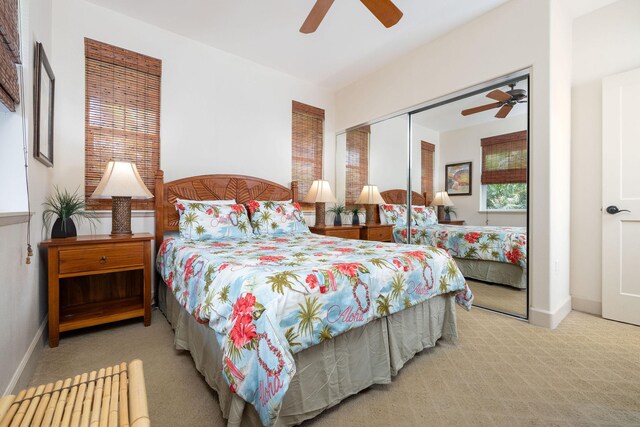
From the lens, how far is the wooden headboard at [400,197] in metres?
3.40

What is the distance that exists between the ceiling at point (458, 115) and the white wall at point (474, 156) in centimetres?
5

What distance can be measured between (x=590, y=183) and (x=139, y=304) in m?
4.21

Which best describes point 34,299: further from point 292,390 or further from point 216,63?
point 216,63

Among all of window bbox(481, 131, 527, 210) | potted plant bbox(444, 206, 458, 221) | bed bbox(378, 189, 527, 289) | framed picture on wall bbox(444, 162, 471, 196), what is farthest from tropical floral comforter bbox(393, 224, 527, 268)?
framed picture on wall bbox(444, 162, 471, 196)

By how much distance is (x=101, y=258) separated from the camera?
85.4 inches

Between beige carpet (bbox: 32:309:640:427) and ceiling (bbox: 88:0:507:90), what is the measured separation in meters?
2.84

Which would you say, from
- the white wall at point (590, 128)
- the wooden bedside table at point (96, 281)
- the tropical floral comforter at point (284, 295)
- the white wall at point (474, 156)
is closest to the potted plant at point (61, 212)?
the wooden bedside table at point (96, 281)

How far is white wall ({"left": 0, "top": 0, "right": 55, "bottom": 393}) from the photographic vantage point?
1.30 meters

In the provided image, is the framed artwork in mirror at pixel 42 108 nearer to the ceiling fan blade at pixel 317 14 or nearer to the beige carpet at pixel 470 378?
the beige carpet at pixel 470 378

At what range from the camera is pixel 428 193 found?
332 centimetres

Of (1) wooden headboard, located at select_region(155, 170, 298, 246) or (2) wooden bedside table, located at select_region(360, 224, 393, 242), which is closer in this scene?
(1) wooden headboard, located at select_region(155, 170, 298, 246)

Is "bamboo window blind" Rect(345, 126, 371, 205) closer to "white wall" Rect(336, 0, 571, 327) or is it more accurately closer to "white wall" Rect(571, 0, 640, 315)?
"white wall" Rect(336, 0, 571, 327)

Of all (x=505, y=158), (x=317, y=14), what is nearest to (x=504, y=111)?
(x=505, y=158)

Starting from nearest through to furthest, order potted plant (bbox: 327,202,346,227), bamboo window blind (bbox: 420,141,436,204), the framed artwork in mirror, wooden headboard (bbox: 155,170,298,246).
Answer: the framed artwork in mirror, wooden headboard (bbox: 155,170,298,246), bamboo window blind (bbox: 420,141,436,204), potted plant (bbox: 327,202,346,227)
